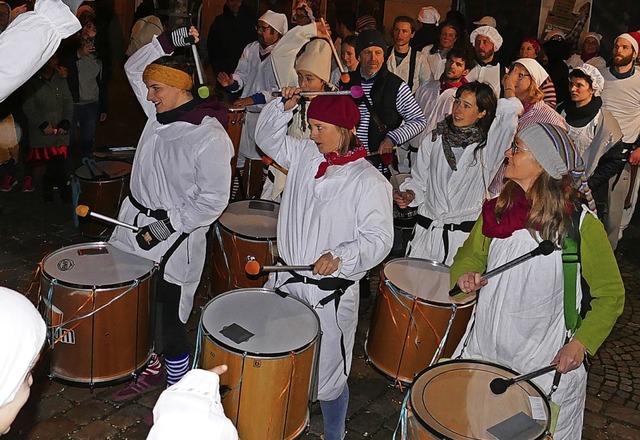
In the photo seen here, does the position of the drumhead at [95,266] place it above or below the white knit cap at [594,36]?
below

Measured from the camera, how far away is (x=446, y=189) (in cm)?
475

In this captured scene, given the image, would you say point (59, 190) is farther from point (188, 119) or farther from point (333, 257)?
point (333, 257)

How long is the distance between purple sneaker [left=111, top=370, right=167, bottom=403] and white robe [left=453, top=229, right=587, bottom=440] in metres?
2.15

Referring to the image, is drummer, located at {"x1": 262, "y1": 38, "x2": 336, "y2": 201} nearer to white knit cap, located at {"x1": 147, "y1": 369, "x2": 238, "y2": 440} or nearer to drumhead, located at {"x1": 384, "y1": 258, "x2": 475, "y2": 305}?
drumhead, located at {"x1": 384, "y1": 258, "x2": 475, "y2": 305}

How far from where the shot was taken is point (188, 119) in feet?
13.3

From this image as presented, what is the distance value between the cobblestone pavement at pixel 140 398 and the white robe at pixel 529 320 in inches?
55.0

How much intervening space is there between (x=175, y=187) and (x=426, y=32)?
21.0ft

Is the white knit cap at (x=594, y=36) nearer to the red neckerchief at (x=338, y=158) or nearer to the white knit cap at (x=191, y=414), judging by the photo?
the red neckerchief at (x=338, y=158)

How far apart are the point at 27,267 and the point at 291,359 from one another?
350cm

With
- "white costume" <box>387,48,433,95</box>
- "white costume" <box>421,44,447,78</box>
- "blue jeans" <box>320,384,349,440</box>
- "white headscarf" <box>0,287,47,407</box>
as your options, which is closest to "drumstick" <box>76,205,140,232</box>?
"blue jeans" <box>320,384,349,440</box>

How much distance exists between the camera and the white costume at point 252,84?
698 centimetres

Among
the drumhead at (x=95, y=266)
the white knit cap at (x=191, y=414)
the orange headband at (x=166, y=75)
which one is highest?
the orange headband at (x=166, y=75)

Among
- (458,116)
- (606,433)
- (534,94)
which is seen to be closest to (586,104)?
(534,94)

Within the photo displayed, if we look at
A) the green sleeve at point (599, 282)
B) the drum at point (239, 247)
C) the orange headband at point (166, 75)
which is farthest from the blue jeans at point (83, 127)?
the green sleeve at point (599, 282)
